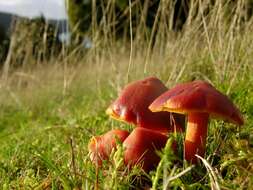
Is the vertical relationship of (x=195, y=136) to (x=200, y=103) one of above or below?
below

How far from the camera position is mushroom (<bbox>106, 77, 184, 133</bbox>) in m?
1.78

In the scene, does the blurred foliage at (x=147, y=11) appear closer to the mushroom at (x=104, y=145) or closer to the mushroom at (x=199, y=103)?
the mushroom at (x=104, y=145)

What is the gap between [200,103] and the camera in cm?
155

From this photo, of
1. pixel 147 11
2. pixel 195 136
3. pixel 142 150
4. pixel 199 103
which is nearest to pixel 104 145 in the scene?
pixel 142 150

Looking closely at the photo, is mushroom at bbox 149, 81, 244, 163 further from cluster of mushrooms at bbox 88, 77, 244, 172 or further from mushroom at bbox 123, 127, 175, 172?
mushroom at bbox 123, 127, 175, 172

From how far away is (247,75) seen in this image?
2.88m

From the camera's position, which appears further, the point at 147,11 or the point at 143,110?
the point at 147,11

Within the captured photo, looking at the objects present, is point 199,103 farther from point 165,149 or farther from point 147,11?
point 147,11

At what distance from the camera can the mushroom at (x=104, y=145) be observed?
1.79 m

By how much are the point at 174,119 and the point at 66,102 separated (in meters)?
3.56

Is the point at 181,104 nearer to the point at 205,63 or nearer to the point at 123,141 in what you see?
the point at 123,141

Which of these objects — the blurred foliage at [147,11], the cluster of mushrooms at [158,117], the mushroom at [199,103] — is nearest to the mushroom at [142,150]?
the cluster of mushrooms at [158,117]

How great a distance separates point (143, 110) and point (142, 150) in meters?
0.14

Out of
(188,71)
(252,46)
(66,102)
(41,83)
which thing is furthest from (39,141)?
(41,83)
